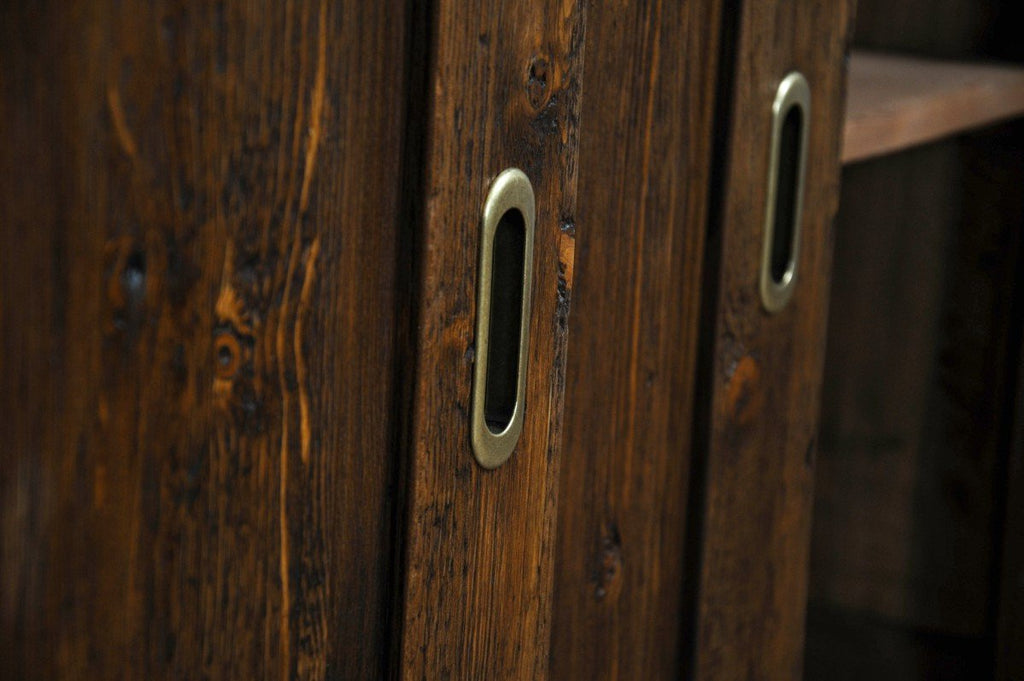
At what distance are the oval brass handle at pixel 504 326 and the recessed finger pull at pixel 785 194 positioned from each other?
273mm

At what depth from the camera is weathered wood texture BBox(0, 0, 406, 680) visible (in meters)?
0.35

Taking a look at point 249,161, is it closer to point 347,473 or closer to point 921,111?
point 347,473

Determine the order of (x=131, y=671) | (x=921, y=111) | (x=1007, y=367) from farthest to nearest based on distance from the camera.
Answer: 1. (x=1007, y=367)
2. (x=921, y=111)
3. (x=131, y=671)

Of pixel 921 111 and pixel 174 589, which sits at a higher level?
pixel 921 111

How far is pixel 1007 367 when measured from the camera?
4.27ft

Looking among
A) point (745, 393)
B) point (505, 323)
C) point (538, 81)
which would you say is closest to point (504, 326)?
point (505, 323)

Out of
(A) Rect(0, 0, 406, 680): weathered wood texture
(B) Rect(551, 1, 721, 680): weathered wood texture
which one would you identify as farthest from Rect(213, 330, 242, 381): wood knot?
(B) Rect(551, 1, 721, 680): weathered wood texture

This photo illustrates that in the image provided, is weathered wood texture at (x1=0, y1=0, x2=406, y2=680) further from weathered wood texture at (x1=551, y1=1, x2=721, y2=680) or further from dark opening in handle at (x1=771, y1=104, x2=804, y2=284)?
dark opening in handle at (x1=771, y1=104, x2=804, y2=284)

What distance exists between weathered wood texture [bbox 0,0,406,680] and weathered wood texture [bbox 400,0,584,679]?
19 millimetres

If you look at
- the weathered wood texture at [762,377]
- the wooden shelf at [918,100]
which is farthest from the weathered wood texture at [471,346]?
the wooden shelf at [918,100]

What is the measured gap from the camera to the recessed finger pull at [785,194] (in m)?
0.74

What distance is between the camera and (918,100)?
1.09 metres

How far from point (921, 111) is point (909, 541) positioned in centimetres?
56

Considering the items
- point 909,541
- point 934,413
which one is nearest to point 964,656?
point 909,541
